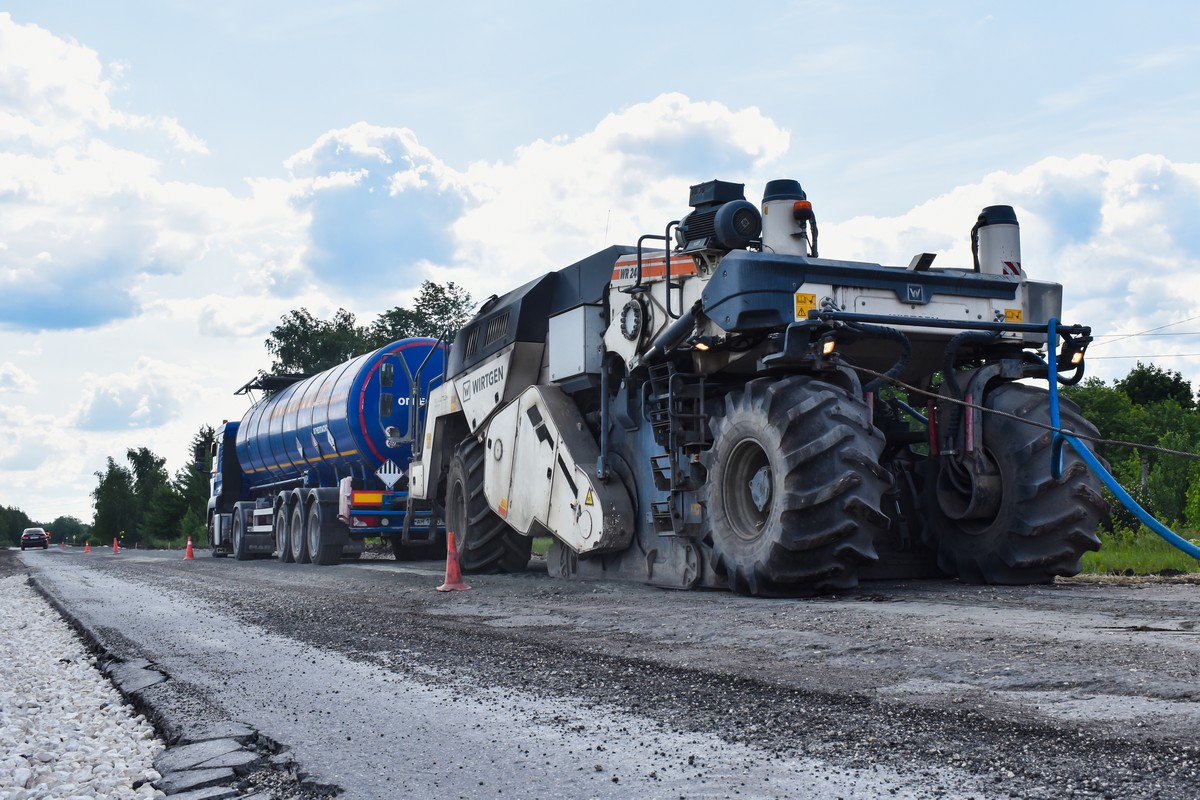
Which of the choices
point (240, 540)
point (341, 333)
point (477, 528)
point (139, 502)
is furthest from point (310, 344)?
point (139, 502)

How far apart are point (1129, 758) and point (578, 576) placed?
8.17 metres

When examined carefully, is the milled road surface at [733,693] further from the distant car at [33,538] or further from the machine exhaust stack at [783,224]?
the distant car at [33,538]

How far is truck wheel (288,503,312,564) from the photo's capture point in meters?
20.3

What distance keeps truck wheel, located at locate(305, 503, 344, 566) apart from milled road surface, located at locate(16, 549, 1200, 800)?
1099 cm

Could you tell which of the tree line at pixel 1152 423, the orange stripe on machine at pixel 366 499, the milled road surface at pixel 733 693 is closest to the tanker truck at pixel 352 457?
the orange stripe on machine at pixel 366 499

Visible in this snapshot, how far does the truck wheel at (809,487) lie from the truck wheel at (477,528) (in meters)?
5.58

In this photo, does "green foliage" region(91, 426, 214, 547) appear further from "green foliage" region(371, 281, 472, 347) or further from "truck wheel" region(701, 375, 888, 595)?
"truck wheel" region(701, 375, 888, 595)

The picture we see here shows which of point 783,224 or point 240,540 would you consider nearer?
point 783,224

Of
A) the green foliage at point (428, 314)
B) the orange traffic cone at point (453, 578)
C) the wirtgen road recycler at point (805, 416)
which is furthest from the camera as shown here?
the green foliage at point (428, 314)

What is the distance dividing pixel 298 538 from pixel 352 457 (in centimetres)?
243

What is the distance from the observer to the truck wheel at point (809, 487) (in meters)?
7.38

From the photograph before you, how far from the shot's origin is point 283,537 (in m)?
21.5

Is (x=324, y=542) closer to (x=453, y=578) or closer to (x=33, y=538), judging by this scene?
(x=453, y=578)

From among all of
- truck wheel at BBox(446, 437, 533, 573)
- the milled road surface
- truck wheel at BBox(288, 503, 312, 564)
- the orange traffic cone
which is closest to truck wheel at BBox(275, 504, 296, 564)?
truck wheel at BBox(288, 503, 312, 564)
